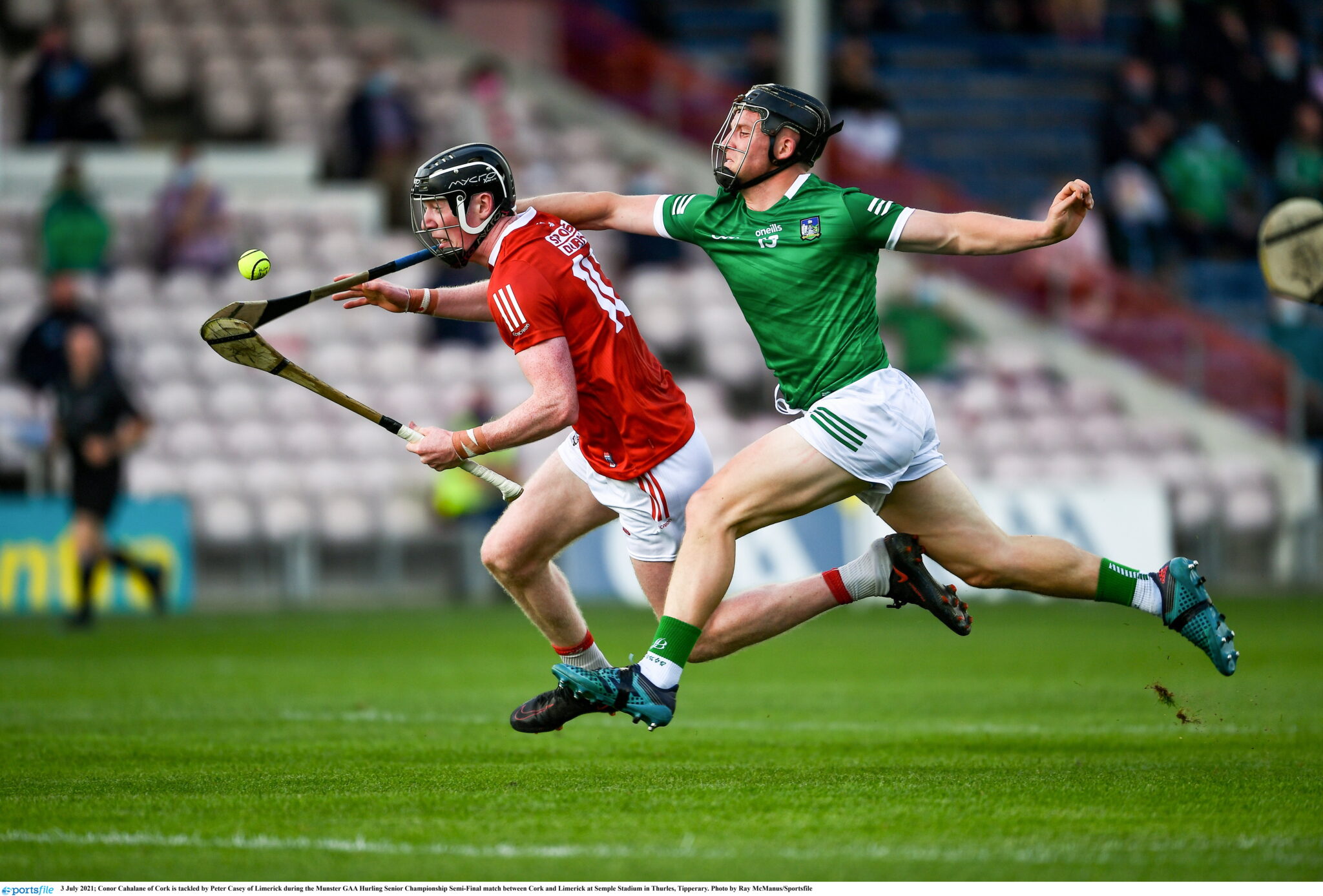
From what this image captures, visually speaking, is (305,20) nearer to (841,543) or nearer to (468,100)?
(468,100)

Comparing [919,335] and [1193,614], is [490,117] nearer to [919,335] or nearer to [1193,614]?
[919,335]

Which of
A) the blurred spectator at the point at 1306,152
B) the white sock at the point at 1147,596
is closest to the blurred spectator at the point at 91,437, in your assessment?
the white sock at the point at 1147,596

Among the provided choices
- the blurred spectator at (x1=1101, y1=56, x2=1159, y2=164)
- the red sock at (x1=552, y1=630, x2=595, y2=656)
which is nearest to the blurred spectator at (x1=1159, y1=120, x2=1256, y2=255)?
the blurred spectator at (x1=1101, y1=56, x2=1159, y2=164)

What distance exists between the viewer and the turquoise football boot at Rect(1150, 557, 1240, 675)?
21.2 feet

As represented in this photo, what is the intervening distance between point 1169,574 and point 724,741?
1.84 meters

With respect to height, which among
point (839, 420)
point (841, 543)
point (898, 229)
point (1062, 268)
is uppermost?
point (898, 229)

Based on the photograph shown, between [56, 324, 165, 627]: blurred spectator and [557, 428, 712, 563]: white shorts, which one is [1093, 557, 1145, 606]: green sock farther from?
[56, 324, 165, 627]: blurred spectator

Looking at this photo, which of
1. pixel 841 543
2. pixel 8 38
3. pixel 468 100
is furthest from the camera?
pixel 8 38

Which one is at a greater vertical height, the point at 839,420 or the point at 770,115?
the point at 770,115

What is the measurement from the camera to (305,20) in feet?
68.8

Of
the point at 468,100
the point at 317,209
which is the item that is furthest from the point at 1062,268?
the point at 317,209

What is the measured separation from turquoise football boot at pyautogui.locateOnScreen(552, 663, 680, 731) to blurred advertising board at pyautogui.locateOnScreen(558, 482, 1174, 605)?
957cm

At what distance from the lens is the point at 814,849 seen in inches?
176

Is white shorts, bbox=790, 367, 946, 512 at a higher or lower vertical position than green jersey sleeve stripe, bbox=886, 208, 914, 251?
lower
